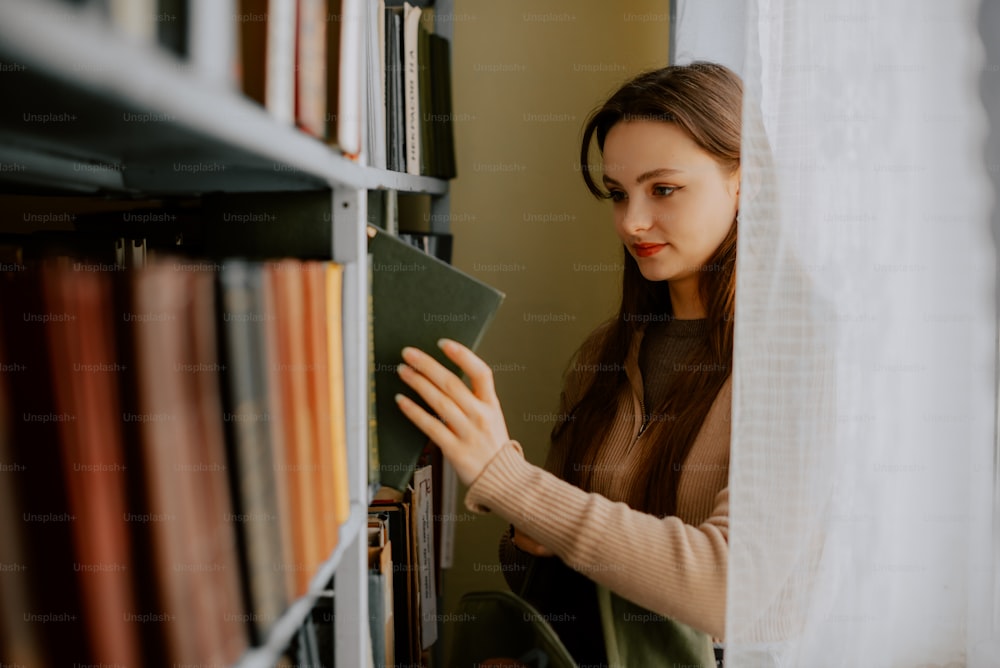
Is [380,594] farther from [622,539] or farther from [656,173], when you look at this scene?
[656,173]

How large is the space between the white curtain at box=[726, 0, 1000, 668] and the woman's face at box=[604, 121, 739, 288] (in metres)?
0.30

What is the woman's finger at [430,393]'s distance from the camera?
0.81 meters

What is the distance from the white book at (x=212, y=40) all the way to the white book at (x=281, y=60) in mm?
63

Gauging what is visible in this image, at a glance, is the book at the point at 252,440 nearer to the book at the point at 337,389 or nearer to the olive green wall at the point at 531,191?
the book at the point at 337,389

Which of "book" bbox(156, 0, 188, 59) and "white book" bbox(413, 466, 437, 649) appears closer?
"book" bbox(156, 0, 188, 59)

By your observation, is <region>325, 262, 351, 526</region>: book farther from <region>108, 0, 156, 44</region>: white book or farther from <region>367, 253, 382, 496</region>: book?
<region>108, 0, 156, 44</region>: white book

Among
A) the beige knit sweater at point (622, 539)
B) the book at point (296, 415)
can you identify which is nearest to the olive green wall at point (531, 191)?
the beige knit sweater at point (622, 539)

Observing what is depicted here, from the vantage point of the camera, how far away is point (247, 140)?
1.45 feet

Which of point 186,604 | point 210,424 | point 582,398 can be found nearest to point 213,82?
point 210,424

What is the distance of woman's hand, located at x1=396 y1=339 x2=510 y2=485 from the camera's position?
2.67 feet

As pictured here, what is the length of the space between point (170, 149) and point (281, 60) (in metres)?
0.14

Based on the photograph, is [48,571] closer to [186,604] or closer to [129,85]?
[186,604]

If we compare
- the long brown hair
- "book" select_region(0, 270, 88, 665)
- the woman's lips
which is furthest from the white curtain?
"book" select_region(0, 270, 88, 665)

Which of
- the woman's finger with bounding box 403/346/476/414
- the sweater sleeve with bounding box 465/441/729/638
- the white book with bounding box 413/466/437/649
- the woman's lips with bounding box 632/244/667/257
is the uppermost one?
the woman's lips with bounding box 632/244/667/257
